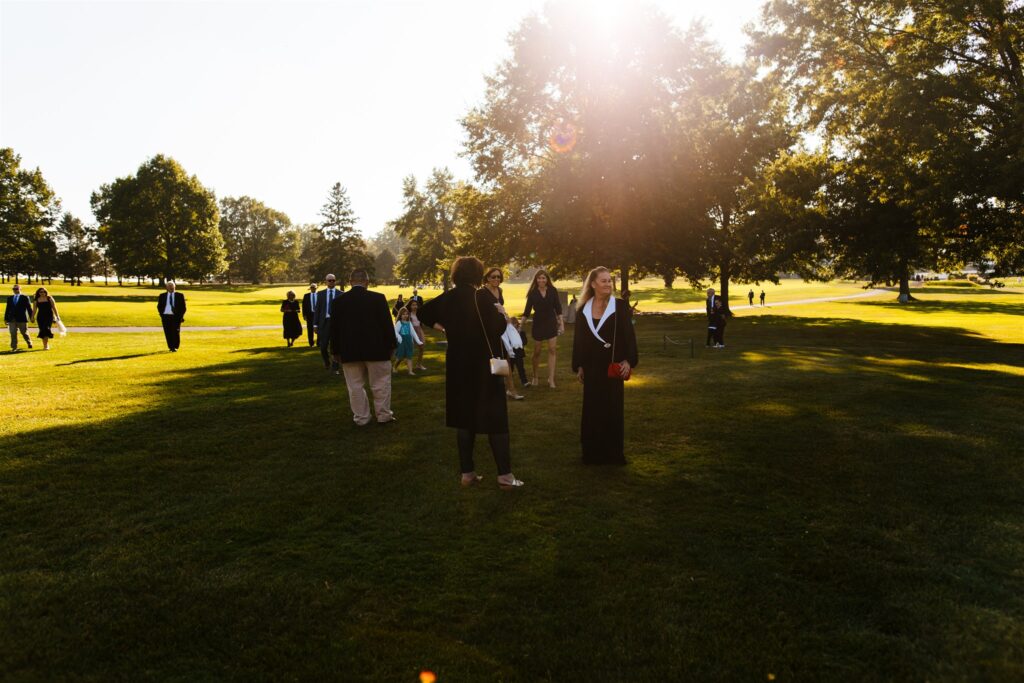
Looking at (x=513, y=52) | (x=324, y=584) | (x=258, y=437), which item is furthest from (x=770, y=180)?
(x=324, y=584)

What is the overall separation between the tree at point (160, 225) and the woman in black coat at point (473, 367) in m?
68.9

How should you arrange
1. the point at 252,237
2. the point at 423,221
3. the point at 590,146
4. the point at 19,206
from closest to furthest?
Result: the point at 590,146
the point at 19,206
the point at 423,221
the point at 252,237

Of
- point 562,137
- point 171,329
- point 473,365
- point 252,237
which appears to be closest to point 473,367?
point 473,365

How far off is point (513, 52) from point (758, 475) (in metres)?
32.3

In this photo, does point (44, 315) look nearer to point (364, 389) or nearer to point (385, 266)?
point (364, 389)

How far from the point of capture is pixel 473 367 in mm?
5926

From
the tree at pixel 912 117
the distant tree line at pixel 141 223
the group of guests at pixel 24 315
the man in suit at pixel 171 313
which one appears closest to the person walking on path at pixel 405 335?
the man in suit at pixel 171 313

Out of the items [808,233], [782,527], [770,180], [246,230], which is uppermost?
[246,230]

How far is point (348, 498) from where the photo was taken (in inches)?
225

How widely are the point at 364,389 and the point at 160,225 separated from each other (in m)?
67.4

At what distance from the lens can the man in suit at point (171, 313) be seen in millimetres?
17484

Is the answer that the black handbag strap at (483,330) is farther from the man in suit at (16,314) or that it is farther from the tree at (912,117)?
the man in suit at (16,314)

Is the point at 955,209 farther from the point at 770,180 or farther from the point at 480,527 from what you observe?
the point at 480,527

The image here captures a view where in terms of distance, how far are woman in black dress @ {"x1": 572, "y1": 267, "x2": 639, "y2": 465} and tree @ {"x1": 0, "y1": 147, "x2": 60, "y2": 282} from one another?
75638 mm
